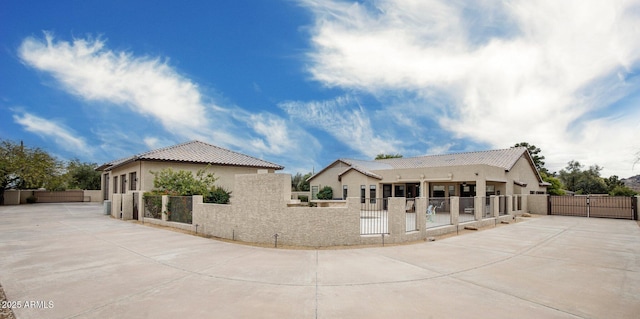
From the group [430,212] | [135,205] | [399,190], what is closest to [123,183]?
[135,205]

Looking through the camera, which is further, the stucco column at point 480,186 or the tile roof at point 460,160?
the tile roof at point 460,160

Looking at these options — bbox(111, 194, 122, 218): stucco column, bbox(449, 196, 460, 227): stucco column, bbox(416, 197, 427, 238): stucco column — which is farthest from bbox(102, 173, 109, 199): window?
bbox(449, 196, 460, 227): stucco column

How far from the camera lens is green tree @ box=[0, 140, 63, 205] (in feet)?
109

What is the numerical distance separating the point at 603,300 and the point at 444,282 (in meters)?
2.68

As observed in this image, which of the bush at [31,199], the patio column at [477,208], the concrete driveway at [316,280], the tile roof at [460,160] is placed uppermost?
the tile roof at [460,160]

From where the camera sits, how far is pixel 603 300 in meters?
5.77

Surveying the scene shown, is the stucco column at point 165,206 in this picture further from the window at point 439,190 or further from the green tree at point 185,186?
the window at point 439,190

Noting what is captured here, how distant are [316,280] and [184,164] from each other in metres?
17.5

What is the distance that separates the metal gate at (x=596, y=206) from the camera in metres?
22.2

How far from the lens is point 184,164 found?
70.4ft

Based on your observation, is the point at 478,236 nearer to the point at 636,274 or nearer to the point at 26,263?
the point at 636,274

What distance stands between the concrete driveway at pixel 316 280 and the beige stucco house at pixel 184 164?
887 cm

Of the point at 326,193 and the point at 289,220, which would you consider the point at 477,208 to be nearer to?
the point at 289,220

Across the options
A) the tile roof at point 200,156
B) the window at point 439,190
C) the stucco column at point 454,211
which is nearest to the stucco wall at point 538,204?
the window at point 439,190
